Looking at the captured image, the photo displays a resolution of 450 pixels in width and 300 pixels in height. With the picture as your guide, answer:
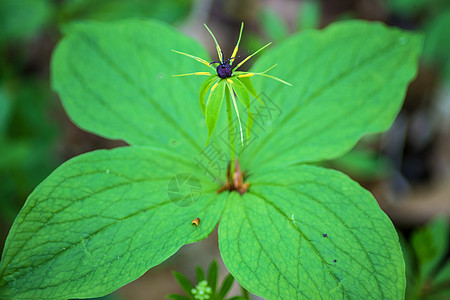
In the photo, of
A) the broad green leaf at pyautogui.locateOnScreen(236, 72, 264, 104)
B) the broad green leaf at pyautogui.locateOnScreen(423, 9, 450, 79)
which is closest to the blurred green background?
the broad green leaf at pyautogui.locateOnScreen(423, 9, 450, 79)

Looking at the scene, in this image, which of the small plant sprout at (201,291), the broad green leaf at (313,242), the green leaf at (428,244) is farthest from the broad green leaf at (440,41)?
the small plant sprout at (201,291)

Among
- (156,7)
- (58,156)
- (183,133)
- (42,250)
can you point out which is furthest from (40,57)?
(42,250)

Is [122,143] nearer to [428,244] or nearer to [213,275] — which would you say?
[213,275]

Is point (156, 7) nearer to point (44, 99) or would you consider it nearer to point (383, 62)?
point (44, 99)

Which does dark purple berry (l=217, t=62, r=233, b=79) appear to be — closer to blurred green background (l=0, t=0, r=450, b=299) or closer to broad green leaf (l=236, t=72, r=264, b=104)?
broad green leaf (l=236, t=72, r=264, b=104)

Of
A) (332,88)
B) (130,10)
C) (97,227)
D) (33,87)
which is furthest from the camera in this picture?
(33,87)

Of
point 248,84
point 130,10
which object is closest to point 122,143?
point 130,10
